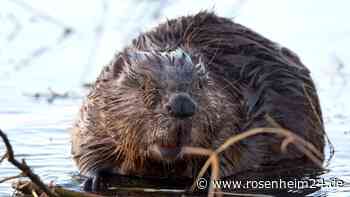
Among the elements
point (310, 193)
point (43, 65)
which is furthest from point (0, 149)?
point (43, 65)

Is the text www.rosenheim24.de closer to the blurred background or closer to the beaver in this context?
the beaver

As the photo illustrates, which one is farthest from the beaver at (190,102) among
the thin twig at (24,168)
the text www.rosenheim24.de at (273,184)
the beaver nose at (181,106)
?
the thin twig at (24,168)

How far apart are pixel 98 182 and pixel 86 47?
3.48 metres

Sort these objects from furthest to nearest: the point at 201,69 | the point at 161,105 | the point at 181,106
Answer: the point at 201,69 < the point at 161,105 < the point at 181,106

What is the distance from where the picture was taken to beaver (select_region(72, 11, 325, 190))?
4.99 meters

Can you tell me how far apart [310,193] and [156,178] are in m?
0.79

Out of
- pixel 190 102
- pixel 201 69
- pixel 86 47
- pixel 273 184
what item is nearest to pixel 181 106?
pixel 190 102

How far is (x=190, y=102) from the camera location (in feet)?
15.8

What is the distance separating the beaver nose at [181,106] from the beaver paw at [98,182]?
0.69 metres

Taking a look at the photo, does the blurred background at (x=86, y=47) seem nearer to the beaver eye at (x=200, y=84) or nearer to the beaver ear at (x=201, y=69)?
the beaver ear at (x=201, y=69)

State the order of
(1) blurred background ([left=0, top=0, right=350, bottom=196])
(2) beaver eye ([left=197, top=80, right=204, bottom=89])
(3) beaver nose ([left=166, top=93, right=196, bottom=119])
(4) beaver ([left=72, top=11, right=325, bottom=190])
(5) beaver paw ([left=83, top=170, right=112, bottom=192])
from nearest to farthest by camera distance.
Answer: (3) beaver nose ([left=166, top=93, right=196, bottom=119]) < (4) beaver ([left=72, top=11, right=325, bottom=190]) < (2) beaver eye ([left=197, top=80, right=204, bottom=89]) < (5) beaver paw ([left=83, top=170, right=112, bottom=192]) < (1) blurred background ([left=0, top=0, right=350, bottom=196])

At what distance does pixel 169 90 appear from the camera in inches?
195

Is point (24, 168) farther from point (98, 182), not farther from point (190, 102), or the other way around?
point (98, 182)

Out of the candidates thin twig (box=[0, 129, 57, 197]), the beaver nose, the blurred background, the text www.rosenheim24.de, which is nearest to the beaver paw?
the text www.rosenheim24.de
